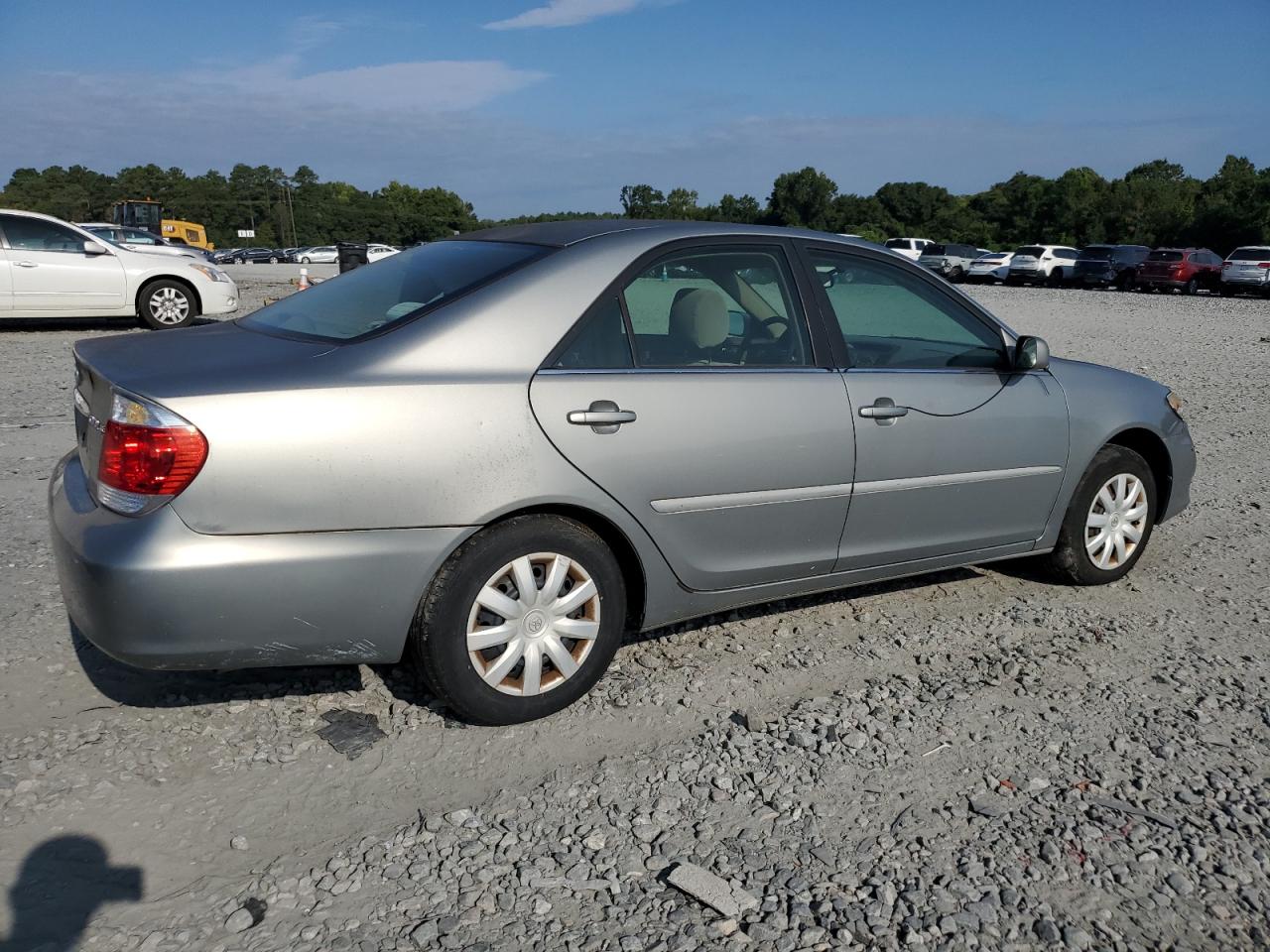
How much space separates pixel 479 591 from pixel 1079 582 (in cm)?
301

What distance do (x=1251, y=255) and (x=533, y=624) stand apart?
121 feet

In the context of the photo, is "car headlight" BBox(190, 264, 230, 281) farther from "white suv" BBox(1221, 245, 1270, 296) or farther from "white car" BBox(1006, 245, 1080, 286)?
"white car" BBox(1006, 245, 1080, 286)

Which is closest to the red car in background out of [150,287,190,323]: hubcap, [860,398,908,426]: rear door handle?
[150,287,190,323]: hubcap

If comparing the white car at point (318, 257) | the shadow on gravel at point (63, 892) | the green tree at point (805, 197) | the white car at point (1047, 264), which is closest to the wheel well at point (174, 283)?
the shadow on gravel at point (63, 892)

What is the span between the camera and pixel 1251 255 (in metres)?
33.8

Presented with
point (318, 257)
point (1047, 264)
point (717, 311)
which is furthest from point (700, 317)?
point (318, 257)

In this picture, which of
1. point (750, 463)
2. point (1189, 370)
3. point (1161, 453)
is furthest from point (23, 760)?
point (1189, 370)

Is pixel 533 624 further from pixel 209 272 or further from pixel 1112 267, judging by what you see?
pixel 1112 267

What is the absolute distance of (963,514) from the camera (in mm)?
4348

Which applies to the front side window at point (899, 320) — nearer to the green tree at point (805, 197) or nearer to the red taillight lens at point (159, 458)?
the red taillight lens at point (159, 458)

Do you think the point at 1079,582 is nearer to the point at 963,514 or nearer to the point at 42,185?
the point at 963,514

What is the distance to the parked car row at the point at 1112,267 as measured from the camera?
33.7 m

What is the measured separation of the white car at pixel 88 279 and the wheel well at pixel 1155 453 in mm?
11683

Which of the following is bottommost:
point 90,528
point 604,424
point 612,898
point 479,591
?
point 612,898
